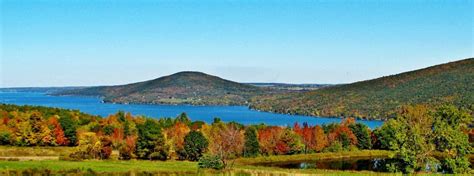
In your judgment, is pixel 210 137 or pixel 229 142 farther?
A: pixel 210 137

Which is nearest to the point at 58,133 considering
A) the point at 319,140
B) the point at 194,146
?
the point at 194,146

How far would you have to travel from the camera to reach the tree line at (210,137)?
54688 mm

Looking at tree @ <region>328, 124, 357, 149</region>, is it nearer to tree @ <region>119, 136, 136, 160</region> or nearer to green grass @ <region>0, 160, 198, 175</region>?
tree @ <region>119, 136, 136, 160</region>

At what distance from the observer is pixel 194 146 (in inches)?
3184

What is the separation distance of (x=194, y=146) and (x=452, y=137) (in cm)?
3867

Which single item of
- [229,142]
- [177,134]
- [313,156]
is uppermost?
[177,134]

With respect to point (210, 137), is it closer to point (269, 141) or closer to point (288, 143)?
point (269, 141)

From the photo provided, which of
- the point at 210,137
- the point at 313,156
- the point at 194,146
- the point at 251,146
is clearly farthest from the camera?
the point at 313,156

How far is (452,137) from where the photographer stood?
52.1 metres

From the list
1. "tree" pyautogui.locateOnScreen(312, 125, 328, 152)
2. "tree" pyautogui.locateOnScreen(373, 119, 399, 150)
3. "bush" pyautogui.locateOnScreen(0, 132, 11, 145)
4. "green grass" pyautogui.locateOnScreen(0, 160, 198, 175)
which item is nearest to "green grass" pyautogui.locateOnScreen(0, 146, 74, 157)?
"bush" pyautogui.locateOnScreen(0, 132, 11, 145)

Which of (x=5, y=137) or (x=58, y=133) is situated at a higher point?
(x=58, y=133)

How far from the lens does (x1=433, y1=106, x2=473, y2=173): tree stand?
170 ft

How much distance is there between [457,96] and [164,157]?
144107mm

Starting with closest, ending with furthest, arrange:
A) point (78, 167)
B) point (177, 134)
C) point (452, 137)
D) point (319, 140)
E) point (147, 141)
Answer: point (78, 167) → point (452, 137) → point (147, 141) → point (177, 134) → point (319, 140)
